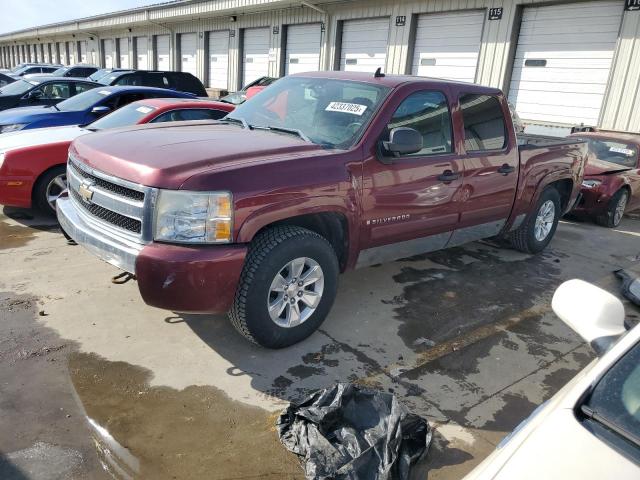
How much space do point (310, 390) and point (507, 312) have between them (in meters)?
2.26

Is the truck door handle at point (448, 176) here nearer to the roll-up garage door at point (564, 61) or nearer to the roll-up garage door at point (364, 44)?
the roll-up garage door at point (564, 61)

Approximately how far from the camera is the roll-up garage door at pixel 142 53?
29.1 meters

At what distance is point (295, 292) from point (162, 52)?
27.5m

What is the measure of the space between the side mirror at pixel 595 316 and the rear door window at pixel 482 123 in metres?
2.79

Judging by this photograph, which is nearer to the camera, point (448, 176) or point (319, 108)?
point (319, 108)

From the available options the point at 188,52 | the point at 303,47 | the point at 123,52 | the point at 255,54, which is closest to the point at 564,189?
the point at 303,47

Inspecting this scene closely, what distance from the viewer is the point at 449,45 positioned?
45.7 feet

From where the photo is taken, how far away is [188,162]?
308 centimetres

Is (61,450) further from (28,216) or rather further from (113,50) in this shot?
(113,50)

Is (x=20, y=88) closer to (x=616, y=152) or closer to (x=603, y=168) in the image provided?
(x=603, y=168)

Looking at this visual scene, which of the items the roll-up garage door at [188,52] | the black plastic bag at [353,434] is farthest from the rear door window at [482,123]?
the roll-up garage door at [188,52]

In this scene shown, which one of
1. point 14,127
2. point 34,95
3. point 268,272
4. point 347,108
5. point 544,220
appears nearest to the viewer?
point 268,272

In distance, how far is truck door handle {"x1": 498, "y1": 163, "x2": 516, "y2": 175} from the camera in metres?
4.93

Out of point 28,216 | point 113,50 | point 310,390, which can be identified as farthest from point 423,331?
point 113,50
